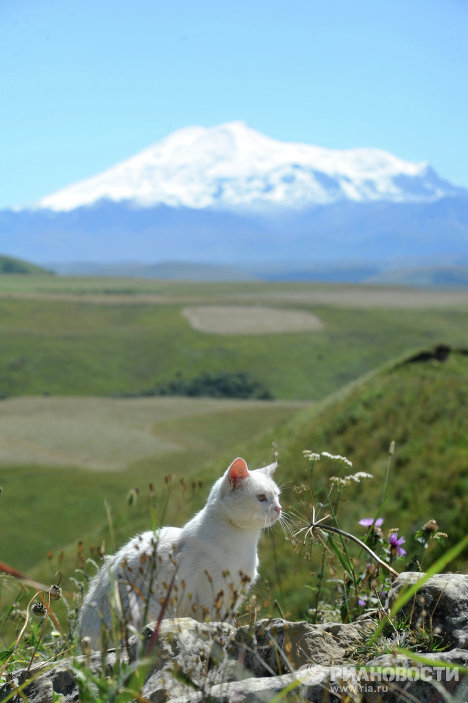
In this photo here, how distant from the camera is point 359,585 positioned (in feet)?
14.4

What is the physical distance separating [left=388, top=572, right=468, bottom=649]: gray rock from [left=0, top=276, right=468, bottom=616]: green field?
2.35ft

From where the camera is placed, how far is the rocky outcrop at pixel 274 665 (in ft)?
9.36

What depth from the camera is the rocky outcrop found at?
2.85m

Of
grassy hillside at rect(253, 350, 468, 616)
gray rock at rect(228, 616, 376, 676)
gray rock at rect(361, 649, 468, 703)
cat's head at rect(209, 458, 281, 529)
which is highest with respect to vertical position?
cat's head at rect(209, 458, 281, 529)

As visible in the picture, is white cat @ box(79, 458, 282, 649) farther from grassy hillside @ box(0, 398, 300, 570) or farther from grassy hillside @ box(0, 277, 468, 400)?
grassy hillside @ box(0, 277, 468, 400)

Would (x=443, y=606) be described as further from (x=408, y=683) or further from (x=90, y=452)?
(x=90, y=452)

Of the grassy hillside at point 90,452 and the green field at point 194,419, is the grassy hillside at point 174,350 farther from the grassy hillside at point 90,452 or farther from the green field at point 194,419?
the grassy hillside at point 90,452

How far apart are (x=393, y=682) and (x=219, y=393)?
121 m

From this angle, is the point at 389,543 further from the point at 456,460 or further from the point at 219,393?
the point at 219,393

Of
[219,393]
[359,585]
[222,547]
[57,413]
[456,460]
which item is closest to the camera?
[359,585]

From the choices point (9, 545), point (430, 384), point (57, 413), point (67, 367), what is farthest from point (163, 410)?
point (430, 384)

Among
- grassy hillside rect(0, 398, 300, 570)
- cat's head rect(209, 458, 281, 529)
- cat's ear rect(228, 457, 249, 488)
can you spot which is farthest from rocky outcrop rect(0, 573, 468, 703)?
grassy hillside rect(0, 398, 300, 570)

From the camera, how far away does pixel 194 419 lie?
307 ft

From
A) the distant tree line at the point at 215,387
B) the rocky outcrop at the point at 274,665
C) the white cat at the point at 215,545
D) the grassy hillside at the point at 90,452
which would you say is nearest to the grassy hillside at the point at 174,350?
the distant tree line at the point at 215,387
